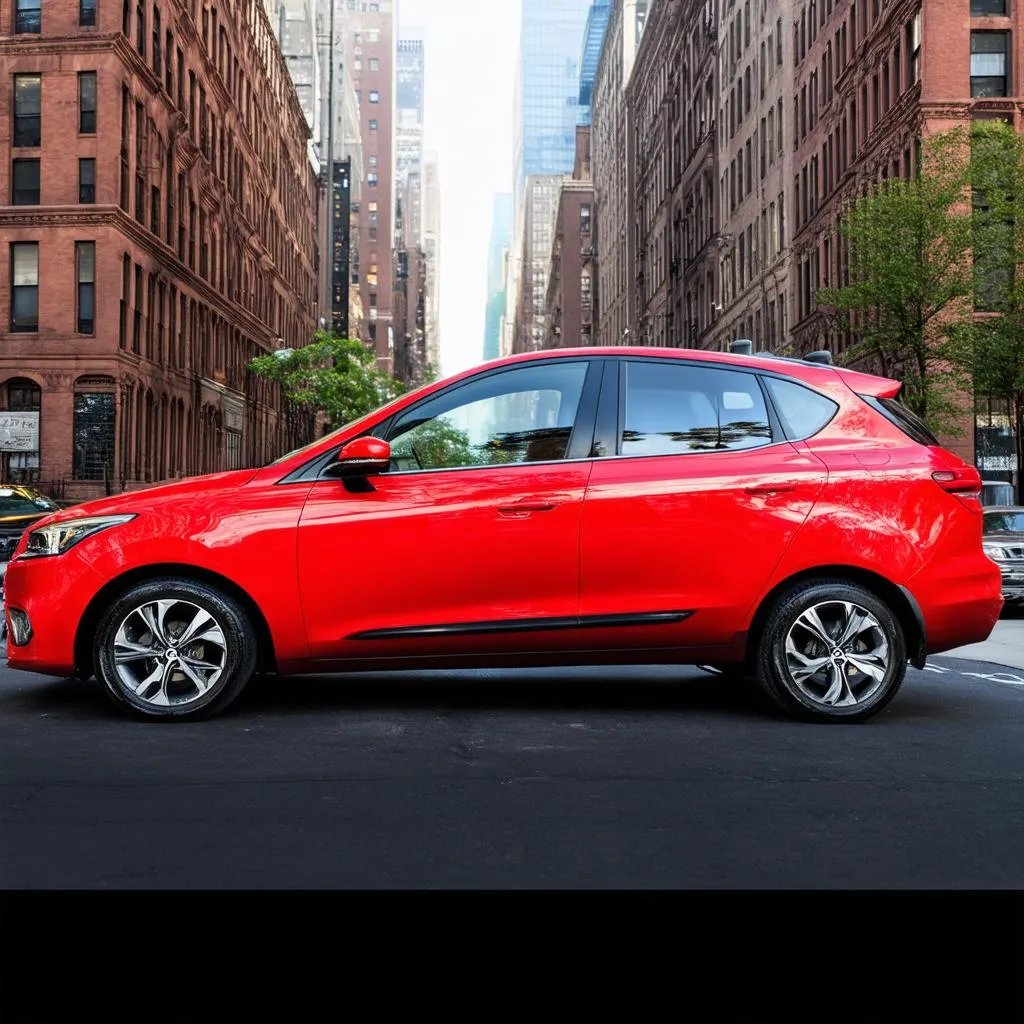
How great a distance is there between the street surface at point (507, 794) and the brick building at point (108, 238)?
36.6m

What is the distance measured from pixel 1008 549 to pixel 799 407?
439 inches

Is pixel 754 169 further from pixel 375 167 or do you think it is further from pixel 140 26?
pixel 375 167

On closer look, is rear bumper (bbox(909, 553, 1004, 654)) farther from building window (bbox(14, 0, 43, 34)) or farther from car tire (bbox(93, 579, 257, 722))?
building window (bbox(14, 0, 43, 34))

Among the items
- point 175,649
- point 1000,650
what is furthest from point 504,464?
point 1000,650

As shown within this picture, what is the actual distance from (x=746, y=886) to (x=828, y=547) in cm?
312

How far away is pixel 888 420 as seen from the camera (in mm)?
6797

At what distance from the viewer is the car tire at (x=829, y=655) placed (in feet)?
21.2

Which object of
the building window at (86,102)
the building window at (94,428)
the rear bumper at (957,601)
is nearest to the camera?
the rear bumper at (957,601)

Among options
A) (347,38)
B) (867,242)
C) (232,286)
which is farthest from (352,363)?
(347,38)

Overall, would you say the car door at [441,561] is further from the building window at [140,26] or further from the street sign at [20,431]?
the building window at [140,26]

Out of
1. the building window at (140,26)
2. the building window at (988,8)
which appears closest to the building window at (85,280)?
the building window at (140,26)

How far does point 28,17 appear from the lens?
42.6 metres

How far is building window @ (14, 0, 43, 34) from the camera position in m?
42.6
